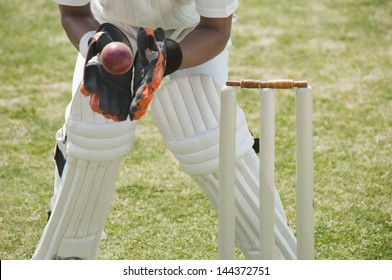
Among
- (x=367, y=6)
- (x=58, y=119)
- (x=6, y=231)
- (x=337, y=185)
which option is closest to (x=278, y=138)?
(x=337, y=185)

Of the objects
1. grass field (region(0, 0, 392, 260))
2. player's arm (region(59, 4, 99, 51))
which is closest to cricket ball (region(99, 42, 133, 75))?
player's arm (region(59, 4, 99, 51))

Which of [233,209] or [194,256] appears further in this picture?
[194,256]

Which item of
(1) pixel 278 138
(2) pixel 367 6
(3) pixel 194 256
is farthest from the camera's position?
(2) pixel 367 6

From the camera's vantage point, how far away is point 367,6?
711 cm

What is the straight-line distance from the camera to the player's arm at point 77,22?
310 centimetres

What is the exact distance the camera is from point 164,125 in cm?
298

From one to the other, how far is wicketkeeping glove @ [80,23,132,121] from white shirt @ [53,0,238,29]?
0.22m

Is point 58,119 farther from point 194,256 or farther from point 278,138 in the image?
point 194,256

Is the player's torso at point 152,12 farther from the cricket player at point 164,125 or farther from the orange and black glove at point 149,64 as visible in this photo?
the orange and black glove at point 149,64

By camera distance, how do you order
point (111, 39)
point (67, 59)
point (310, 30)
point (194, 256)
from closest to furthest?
point (111, 39)
point (194, 256)
point (67, 59)
point (310, 30)

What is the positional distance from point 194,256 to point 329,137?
1499 mm

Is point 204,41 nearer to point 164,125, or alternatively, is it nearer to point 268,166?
point 164,125

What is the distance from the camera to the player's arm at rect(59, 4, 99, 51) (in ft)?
10.2

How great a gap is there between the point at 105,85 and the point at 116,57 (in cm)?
16
